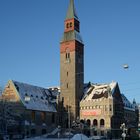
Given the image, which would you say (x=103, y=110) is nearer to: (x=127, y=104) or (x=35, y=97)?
(x=35, y=97)

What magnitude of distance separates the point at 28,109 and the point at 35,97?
24.7 ft

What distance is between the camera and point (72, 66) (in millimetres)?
99062

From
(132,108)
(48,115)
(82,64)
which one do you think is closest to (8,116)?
(48,115)

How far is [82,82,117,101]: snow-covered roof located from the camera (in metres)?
94.1

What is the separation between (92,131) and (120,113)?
1112 centimetres

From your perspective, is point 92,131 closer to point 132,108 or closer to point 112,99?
point 112,99

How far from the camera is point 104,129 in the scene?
9262cm

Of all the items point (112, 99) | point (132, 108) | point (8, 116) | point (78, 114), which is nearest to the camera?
point (8, 116)

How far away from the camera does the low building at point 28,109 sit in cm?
8425

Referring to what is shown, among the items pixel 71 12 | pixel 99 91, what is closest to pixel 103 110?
pixel 99 91

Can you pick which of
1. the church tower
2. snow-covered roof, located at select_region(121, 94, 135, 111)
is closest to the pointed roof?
the church tower

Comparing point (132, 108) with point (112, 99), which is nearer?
point (112, 99)

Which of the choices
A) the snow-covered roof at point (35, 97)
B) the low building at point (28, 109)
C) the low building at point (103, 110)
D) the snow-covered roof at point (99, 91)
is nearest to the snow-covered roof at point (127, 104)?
the low building at point (103, 110)

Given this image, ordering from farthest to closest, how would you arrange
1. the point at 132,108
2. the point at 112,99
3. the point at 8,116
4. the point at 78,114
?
1. the point at 132,108
2. the point at 78,114
3. the point at 112,99
4. the point at 8,116
